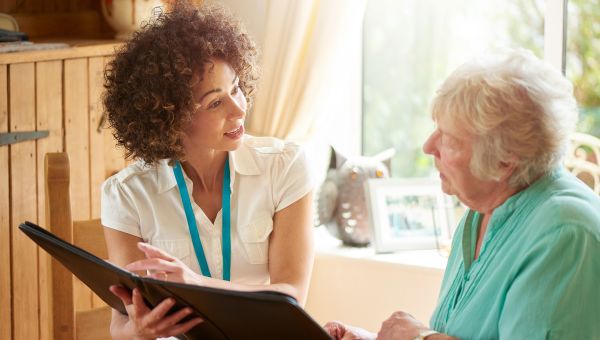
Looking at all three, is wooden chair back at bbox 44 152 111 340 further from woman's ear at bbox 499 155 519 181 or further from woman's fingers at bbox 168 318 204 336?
woman's ear at bbox 499 155 519 181

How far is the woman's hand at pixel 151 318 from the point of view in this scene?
62.6 inches

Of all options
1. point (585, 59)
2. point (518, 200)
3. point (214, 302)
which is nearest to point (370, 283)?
point (585, 59)

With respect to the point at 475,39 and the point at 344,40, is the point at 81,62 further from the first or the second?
the point at 475,39

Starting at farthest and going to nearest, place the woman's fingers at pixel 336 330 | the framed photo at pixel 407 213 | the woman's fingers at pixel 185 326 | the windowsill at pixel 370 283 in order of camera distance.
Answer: the framed photo at pixel 407 213 → the windowsill at pixel 370 283 → the woman's fingers at pixel 336 330 → the woman's fingers at pixel 185 326

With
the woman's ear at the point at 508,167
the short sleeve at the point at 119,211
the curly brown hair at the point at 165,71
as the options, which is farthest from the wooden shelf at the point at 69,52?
the woman's ear at the point at 508,167

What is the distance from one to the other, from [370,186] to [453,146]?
1611 mm

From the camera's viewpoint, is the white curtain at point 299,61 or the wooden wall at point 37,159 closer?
the wooden wall at point 37,159

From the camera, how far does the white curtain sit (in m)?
3.14

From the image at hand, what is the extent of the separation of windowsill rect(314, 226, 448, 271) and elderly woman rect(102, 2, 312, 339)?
96cm

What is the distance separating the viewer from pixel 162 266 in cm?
175

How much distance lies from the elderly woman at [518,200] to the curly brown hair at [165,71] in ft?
2.19

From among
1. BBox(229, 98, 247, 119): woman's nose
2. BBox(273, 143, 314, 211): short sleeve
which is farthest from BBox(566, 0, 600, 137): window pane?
BBox(229, 98, 247, 119): woman's nose

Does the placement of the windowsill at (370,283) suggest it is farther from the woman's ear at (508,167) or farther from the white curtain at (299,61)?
the woman's ear at (508,167)

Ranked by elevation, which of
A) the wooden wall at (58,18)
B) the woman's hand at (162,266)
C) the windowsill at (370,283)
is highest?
the wooden wall at (58,18)
